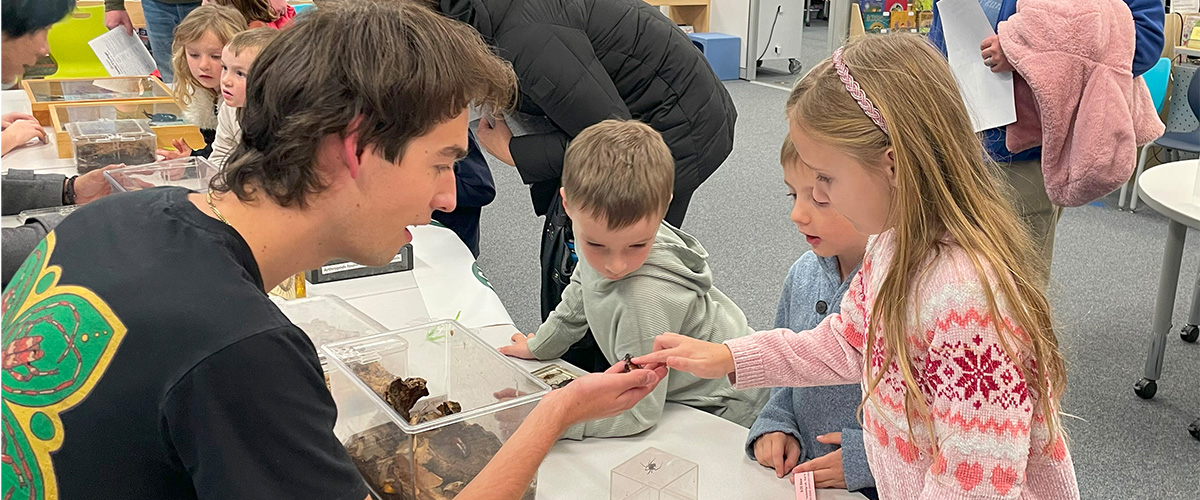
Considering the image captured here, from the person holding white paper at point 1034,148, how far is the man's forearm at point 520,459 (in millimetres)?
1515

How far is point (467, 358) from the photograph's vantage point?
55.1 inches

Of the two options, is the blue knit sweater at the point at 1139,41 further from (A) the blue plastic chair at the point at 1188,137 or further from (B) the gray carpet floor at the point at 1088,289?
(A) the blue plastic chair at the point at 1188,137

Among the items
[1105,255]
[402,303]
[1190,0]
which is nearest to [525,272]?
[402,303]

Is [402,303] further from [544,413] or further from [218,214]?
[218,214]

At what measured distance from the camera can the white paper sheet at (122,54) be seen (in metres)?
3.15

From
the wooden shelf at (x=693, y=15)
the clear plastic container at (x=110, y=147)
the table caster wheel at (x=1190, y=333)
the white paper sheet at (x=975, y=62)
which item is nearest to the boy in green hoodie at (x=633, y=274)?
the white paper sheet at (x=975, y=62)

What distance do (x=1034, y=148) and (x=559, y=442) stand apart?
157 centimetres

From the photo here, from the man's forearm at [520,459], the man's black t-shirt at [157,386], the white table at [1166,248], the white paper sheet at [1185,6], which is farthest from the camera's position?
the white paper sheet at [1185,6]

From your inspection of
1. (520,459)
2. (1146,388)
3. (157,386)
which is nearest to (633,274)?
(520,459)

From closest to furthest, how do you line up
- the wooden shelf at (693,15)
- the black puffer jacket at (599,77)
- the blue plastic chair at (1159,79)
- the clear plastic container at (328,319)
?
the clear plastic container at (328,319) < the black puffer jacket at (599,77) < the blue plastic chair at (1159,79) < the wooden shelf at (693,15)

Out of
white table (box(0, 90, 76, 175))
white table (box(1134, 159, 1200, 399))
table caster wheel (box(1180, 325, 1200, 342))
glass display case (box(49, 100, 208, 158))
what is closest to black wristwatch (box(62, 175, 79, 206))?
white table (box(0, 90, 76, 175))

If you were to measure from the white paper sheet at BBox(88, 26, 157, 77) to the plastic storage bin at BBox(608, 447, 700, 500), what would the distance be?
2687 mm

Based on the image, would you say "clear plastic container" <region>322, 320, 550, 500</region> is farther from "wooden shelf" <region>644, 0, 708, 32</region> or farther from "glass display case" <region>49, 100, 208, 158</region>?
"wooden shelf" <region>644, 0, 708, 32</region>

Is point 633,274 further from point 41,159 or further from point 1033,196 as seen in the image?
point 41,159
